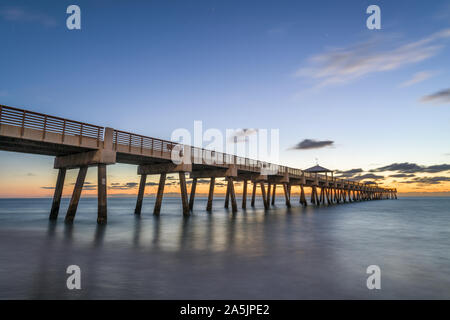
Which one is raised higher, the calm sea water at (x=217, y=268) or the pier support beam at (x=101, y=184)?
the pier support beam at (x=101, y=184)

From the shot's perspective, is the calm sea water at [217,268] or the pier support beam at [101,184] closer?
the calm sea water at [217,268]

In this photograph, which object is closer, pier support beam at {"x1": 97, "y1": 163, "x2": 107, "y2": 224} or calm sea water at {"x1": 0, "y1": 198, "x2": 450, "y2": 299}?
calm sea water at {"x1": 0, "y1": 198, "x2": 450, "y2": 299}

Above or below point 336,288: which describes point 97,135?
above

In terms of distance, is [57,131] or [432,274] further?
[57,131]

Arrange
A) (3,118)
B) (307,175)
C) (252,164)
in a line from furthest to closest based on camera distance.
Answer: (307,175) → (252,164) → (3,118)

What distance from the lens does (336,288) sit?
731cm

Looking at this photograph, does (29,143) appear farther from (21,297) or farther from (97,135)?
(21,297)

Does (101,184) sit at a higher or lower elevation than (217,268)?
higher

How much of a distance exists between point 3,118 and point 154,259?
12.5m

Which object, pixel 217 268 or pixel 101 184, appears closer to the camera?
pixel 217 268

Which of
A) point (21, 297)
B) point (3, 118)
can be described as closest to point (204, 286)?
point (21, 297)

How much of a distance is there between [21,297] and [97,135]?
1561 centimetres

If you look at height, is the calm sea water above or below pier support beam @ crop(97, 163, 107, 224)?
below
